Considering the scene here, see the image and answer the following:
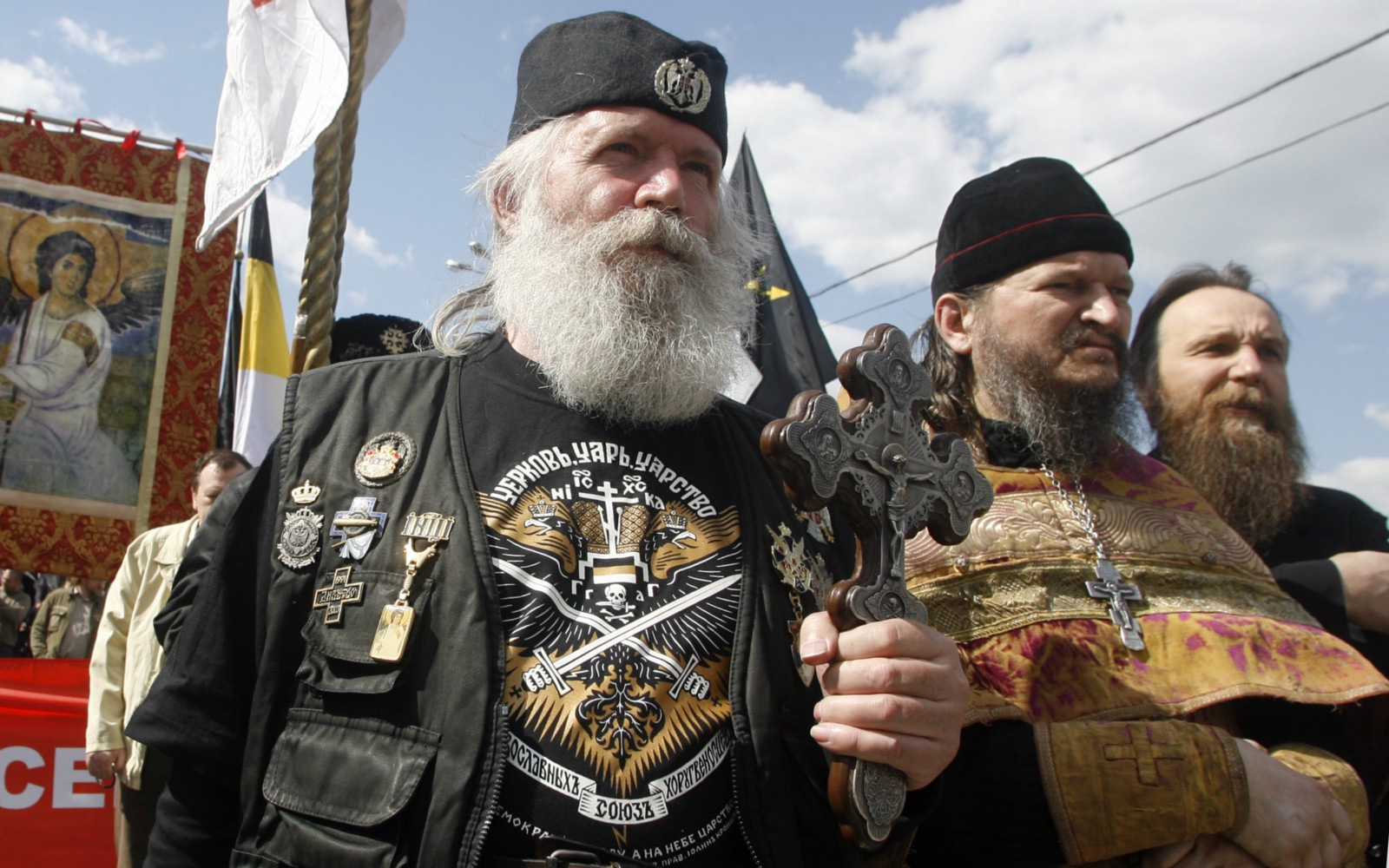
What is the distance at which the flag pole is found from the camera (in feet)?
8.41

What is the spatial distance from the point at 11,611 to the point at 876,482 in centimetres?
985

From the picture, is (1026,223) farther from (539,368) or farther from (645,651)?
(645,651)

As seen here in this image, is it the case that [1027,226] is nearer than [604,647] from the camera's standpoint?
No

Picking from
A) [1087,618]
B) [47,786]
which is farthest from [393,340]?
[47,786]

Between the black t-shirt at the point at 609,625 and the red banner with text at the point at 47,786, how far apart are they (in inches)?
171

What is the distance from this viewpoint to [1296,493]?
3.32 meters

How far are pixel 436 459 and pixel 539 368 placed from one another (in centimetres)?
33

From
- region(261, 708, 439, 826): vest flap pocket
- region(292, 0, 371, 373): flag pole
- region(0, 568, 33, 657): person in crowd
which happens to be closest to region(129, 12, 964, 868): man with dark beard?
region(261, 708, 439, 826): vest flap pocket

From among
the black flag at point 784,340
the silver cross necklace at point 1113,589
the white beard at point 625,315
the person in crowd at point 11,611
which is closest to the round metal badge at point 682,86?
the white beard at point 625,315

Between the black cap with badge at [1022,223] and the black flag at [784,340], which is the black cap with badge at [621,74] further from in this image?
the black flag at [784,340]

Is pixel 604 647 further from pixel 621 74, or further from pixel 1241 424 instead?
pixel 1241 424

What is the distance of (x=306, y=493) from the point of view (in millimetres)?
1804

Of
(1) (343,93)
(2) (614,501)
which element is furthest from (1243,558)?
(1) (343,93)

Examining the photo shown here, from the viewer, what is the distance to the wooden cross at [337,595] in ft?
5.60
